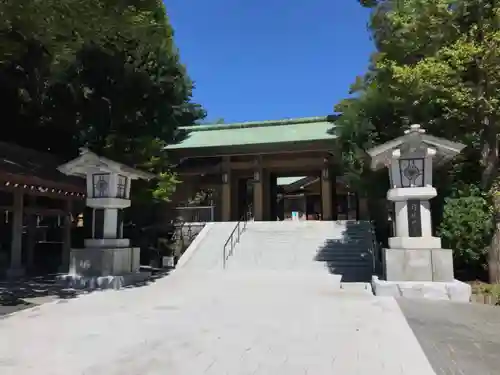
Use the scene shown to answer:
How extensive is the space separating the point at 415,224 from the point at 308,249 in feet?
21.6

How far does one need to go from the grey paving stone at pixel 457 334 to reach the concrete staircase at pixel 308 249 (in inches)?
150

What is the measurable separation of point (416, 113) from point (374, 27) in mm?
2933

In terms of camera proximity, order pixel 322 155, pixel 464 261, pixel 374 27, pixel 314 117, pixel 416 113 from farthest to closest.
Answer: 1. pixel 314 117
2. pixel 322 155
3. pixel 374 27
4. pixel 416 113
5. pixel 464 261

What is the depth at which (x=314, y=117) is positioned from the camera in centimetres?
2356

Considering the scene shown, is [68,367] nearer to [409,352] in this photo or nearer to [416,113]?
[409,352]

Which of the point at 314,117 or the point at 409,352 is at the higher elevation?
the point at 314,117

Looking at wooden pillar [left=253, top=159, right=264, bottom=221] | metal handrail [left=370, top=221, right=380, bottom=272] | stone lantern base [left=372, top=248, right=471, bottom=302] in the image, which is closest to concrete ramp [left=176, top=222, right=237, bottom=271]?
wooden pillar [left=253, top=159, right=264, bottom=221]

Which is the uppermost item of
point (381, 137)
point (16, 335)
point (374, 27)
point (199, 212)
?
point (374, 27)

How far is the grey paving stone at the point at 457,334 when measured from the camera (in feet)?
→ 14.7

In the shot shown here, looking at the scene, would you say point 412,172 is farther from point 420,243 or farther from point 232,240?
point 232,240

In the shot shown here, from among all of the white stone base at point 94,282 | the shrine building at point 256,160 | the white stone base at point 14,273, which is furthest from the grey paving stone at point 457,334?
the shrine building at point 256,160

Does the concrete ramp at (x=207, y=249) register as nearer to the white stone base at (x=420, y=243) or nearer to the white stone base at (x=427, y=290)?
the white stone base at (x=427, y=290)

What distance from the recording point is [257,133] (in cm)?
2334

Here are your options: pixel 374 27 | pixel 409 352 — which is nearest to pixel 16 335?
pixel 409 352
